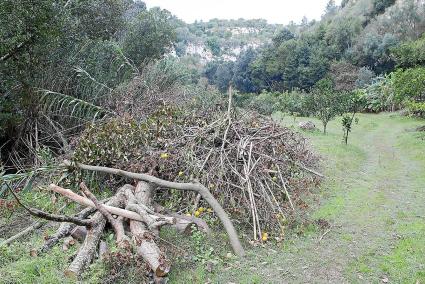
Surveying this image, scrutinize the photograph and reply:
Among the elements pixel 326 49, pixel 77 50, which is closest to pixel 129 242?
pixel 77 50

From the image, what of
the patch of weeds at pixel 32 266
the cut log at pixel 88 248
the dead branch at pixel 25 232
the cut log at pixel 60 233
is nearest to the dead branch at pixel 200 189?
the dead branch at pixel 25 232

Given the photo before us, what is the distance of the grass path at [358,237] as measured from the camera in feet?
15.0

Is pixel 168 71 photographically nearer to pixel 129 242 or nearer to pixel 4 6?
pixel 4 6

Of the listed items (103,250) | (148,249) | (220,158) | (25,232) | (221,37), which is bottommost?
(25,232)

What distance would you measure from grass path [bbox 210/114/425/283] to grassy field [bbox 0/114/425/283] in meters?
0.01

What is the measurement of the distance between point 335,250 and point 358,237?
2.08 ft

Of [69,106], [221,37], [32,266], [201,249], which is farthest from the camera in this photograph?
[221,37]

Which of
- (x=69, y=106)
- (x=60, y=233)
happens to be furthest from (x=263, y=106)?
(x=60, y=233)

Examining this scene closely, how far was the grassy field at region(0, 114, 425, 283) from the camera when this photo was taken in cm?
444

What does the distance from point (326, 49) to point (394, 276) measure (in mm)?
41499

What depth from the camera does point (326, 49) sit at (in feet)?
141

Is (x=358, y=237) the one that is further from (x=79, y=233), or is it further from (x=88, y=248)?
(x=79, y=233)

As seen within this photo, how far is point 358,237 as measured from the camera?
18.4 feet

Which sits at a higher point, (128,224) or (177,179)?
(177,179)
